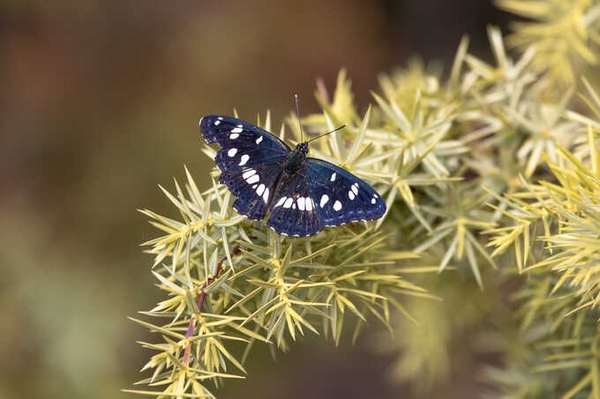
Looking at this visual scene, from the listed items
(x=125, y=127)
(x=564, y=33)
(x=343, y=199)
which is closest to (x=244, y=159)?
A: (x=343, y=199)

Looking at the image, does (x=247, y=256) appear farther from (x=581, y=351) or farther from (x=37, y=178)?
(x=37, y=178)

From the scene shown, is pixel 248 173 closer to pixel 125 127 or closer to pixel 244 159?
pixel 244 159

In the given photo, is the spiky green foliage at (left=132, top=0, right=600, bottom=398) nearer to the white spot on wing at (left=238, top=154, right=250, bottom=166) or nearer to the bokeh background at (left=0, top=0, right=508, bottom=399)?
the white spot on wing at (left=238, top=154, right=250, bottom=166)

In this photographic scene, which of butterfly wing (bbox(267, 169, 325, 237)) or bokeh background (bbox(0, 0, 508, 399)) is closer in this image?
butterfly wing (bbox(267, 169, 325, 237))

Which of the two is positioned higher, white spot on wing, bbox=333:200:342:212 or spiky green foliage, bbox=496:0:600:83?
spiky green foliage, bbox=496:0:600:83

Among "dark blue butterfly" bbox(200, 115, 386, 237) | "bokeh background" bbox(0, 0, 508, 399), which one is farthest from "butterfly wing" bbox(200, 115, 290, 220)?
"bokeh background" bbox(0, 0, 508, 399)

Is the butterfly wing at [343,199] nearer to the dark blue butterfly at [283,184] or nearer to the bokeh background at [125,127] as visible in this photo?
the dark blue butterfly at [283,184]

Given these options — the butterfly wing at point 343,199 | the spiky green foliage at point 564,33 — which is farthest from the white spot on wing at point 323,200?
the spiky green foliage at point 564,33
